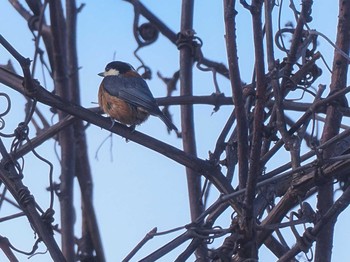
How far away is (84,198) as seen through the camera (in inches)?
169

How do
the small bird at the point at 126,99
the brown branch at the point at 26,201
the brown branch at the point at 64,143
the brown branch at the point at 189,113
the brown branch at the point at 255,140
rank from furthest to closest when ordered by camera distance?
1. the small bird at the point at 126,99
2. the brown branch at the point at 64,143
3. the brown branch at the point at 189,113
4. the brown branch at the point at 26,201
5. the brown branch at the point at 255,140

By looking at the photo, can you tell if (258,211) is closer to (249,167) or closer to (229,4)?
(249,167)

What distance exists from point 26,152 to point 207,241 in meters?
0.88

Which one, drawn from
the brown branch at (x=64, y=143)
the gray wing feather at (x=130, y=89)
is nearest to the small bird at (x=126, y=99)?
the gray wing feather at (x=130, y=89)

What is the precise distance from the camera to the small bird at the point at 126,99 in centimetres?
476

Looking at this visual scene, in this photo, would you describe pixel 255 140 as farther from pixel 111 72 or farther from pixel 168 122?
pixel 111 72

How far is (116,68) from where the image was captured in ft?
18.1

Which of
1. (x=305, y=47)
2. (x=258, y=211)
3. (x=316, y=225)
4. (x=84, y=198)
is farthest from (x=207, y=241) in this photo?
(x=84, y=198)

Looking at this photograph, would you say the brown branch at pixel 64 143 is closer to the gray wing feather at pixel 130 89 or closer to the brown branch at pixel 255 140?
the gray wing feather at pixel 130 89

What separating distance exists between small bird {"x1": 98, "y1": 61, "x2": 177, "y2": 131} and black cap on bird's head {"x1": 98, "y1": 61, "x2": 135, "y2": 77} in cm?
17

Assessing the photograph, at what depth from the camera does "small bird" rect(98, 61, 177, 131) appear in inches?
187

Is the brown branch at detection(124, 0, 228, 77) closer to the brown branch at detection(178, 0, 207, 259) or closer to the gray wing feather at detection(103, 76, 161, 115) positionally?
the gray wing feather at detection(103, 76, 161, 115)

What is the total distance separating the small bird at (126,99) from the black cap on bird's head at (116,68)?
0.17 metres

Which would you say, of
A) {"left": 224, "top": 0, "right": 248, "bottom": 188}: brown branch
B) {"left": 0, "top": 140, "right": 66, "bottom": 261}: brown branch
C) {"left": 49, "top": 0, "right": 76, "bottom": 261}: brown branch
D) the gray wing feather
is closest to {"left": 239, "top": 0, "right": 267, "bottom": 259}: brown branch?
{"left": 224, "top": 0, "right": 248, "bottom": 188}: brown branch
